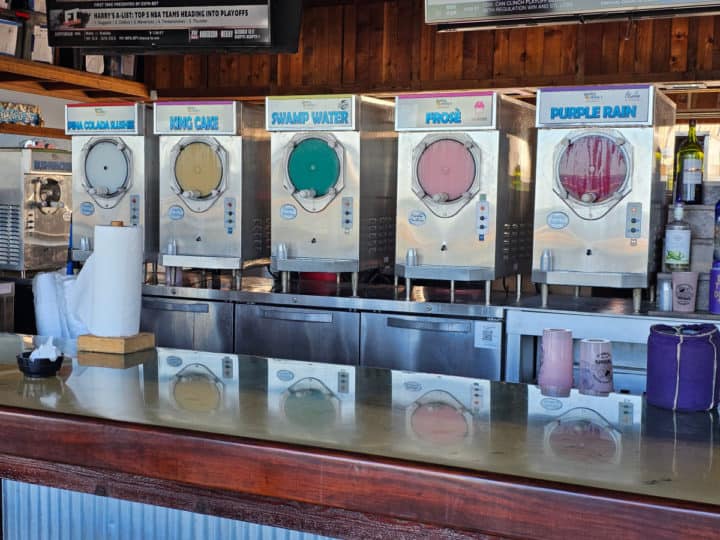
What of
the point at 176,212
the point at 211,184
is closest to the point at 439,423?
the point at 211,184

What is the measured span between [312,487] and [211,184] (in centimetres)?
321

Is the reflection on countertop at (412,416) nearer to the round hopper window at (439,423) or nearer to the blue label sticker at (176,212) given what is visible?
the round hopper window at (439,423)

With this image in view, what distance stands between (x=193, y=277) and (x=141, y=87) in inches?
114

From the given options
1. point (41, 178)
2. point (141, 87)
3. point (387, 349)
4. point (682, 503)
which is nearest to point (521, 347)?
point (387, 349)

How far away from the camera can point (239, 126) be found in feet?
15.3

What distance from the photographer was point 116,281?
2.63m

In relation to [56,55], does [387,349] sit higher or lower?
lower

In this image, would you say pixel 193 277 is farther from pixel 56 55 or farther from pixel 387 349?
pixel 56 55

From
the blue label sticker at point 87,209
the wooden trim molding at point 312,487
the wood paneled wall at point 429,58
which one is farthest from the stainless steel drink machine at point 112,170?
the wooden trim molding at point 312,487

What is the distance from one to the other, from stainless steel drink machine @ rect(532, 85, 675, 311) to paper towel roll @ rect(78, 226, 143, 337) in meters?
1.98

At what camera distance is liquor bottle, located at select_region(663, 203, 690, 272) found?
150 inches

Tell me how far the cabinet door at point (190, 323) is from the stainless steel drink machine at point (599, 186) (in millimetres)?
1588

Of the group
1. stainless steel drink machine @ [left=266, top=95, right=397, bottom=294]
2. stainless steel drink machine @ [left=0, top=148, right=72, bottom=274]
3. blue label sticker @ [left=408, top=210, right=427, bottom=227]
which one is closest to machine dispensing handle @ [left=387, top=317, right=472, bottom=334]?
stainless steel drink machine @ [left=266, top=95, right=397, bottom=294]

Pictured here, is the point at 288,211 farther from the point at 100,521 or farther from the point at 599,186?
the point at 100,521
